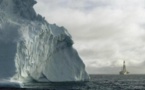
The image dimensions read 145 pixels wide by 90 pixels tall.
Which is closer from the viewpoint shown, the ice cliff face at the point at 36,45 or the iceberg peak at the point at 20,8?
the ice cliff face at the point at 36,45

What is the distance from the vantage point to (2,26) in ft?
219

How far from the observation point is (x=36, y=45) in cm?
7031

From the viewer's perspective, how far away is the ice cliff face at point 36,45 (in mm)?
66125

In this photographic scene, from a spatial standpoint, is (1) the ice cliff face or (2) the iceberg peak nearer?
(1) the ice cliff face

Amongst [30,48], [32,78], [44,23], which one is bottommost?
[32,78]

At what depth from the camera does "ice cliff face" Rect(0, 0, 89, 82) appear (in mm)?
66125

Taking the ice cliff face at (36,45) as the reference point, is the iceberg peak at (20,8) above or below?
above

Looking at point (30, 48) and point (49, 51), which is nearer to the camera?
point (30, 48)

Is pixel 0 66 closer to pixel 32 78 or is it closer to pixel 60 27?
pixel 32 78

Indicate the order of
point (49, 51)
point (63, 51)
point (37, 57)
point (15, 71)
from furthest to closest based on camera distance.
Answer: point (63, 51) → point (49, 51) → point (37, 57) → point (15, 71)

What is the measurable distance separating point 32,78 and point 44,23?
1068cm

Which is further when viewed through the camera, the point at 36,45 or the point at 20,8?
the point at 20,8

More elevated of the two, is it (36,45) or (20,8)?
(20,8)

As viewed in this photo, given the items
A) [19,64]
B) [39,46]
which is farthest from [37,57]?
[19,64]
